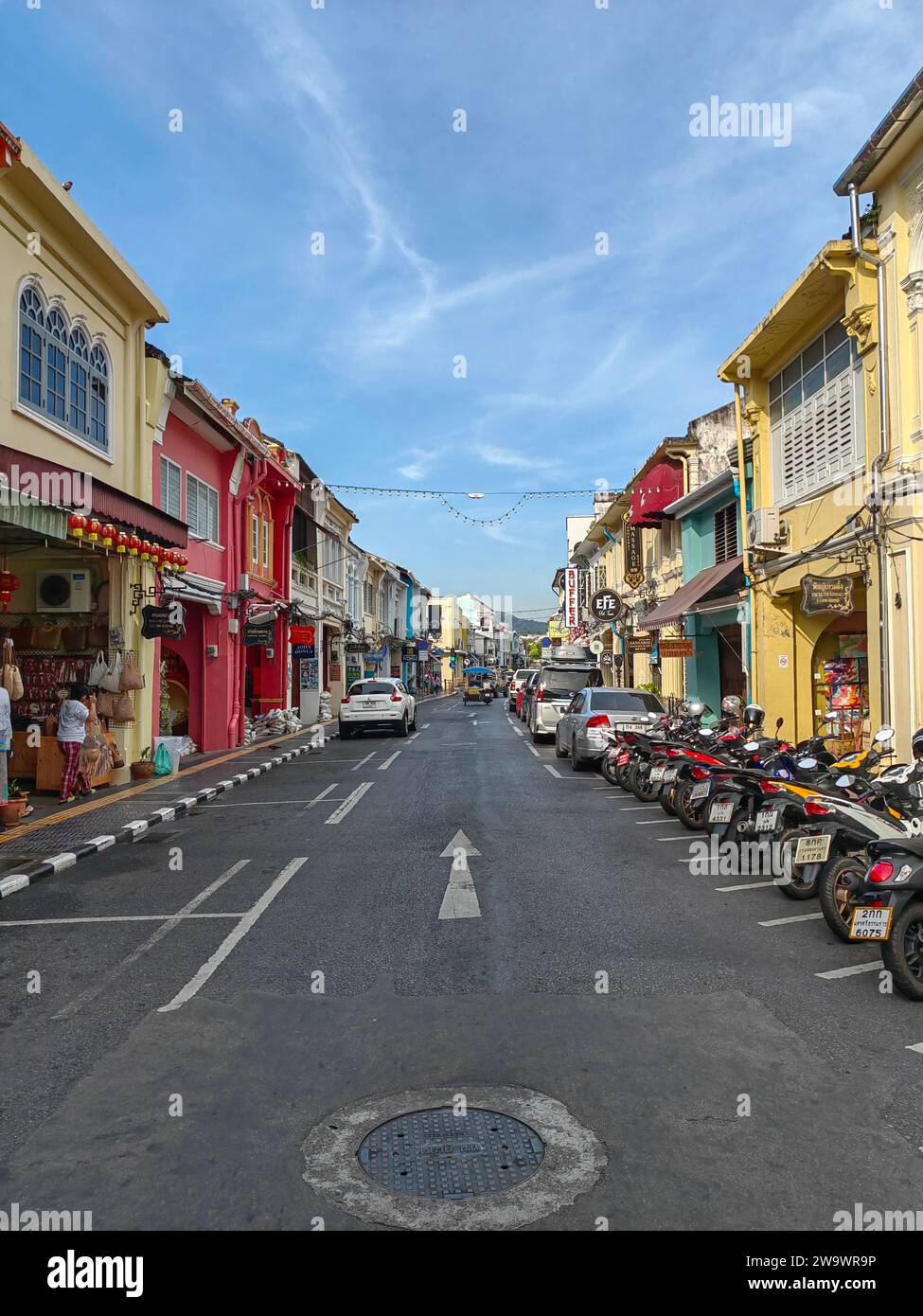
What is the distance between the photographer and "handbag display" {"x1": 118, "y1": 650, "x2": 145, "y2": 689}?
48.6 ft

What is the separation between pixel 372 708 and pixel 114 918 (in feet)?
59.6

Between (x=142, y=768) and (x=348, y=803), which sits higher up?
(x=142, y=768)

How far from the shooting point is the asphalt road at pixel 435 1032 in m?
3.37

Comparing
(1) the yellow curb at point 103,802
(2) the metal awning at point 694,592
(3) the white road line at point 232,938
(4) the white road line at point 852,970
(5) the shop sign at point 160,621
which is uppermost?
(2) the metal awning at point 694,592

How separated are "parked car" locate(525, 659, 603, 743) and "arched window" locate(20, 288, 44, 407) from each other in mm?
14243

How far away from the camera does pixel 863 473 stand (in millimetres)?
12859

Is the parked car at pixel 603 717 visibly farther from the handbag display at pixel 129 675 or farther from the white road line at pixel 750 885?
the handbag display at pixel 129 675

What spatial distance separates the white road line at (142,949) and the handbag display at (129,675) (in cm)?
681

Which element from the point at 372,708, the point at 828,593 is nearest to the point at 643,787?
the point at 828,593

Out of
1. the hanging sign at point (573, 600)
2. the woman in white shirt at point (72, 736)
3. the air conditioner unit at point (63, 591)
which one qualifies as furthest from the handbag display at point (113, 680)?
the hanging sign at point (573, 600)

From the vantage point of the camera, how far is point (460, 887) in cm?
796

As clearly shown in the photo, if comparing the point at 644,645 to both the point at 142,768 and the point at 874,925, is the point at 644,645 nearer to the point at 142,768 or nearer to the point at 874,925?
the point at 142,768

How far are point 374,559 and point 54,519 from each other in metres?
38.3

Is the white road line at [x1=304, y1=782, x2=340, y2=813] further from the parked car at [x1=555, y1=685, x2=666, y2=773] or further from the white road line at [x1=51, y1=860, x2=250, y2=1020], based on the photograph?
the parked car at [x1=555, y1=685, x2=666, y2=773]
